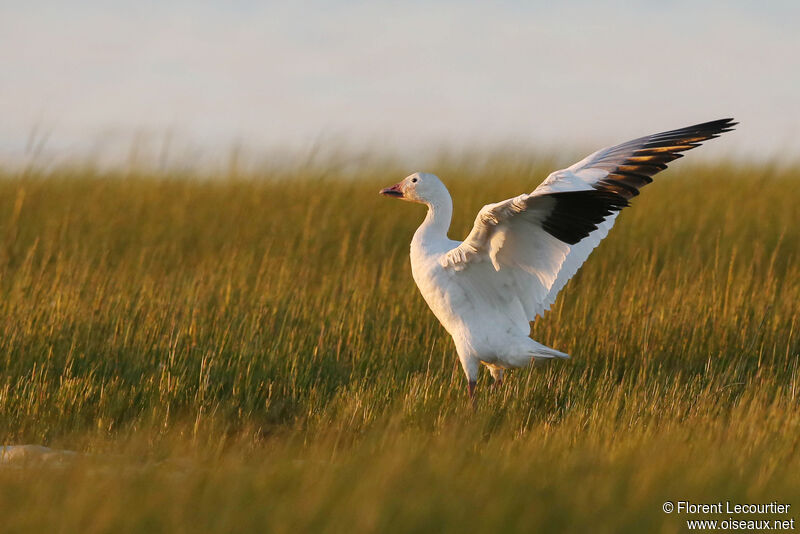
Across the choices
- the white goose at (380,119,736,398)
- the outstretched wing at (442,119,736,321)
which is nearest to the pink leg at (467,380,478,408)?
the white goose at (380,119,736,398)

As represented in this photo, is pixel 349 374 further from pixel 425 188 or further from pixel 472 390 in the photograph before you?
pixel 425 188

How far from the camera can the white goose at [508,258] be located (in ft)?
21.7

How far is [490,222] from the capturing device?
6.38 metres

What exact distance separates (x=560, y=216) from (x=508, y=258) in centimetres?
69

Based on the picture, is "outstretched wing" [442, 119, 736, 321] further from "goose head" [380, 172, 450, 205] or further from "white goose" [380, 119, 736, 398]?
"goose head" [380, 172, 450, 205]

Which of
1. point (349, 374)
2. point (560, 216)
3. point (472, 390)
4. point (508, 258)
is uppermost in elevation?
point (560, 216)

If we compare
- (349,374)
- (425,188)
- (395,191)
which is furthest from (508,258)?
(349,374)

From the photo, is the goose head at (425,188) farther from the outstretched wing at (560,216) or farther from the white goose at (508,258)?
the outstretched wing at (560,216)

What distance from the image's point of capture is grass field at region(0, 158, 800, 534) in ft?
14.3

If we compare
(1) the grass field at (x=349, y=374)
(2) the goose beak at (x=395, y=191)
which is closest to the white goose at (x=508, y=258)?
(2) the goose beak at (x=395, y=191)

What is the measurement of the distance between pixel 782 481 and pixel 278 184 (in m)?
11.6

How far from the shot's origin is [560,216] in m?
6.22

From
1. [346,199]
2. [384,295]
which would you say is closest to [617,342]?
[384,295]

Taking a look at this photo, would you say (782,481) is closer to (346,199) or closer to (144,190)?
(346,199)
